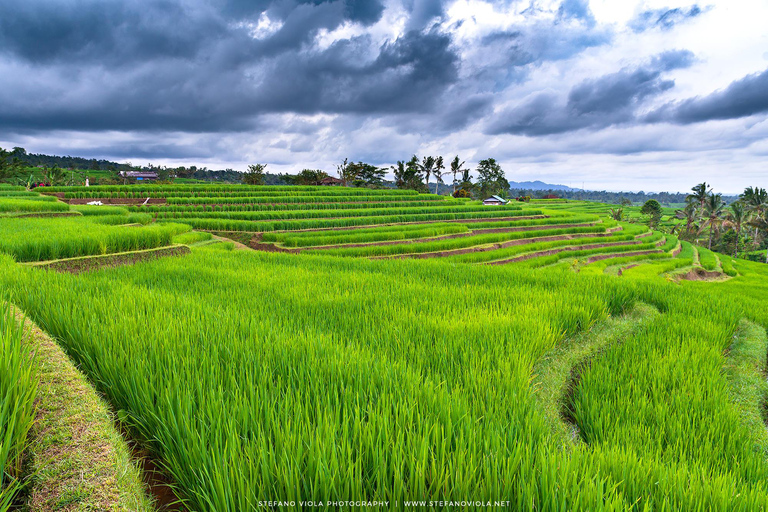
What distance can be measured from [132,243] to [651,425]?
9494mm

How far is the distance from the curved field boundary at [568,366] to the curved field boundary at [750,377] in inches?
38.4

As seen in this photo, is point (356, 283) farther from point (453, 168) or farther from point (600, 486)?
point (453, 168)

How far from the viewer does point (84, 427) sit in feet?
5.85

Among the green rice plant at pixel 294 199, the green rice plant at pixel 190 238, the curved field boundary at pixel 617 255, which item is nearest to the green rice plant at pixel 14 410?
the green rice plant at pixel 190 238

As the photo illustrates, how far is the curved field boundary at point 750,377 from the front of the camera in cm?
303

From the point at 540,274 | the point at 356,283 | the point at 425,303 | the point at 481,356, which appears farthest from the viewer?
the point at 540,274

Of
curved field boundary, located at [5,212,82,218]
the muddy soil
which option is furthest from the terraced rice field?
the muddy soil

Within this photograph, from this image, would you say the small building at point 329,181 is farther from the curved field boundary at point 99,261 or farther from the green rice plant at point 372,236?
the curved field boundary at point 99,261

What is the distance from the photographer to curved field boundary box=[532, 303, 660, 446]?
280 cm

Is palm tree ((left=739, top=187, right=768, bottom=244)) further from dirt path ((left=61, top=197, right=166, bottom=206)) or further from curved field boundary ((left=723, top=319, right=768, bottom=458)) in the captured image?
dirt path ((left=61, top=197, right=166, bottom=206))

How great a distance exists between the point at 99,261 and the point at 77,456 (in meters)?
6.68

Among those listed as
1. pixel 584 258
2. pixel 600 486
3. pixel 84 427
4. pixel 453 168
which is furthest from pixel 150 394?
pixel 453 168

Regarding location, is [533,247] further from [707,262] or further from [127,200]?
[127,200]

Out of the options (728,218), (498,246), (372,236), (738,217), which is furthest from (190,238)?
(728,218)
